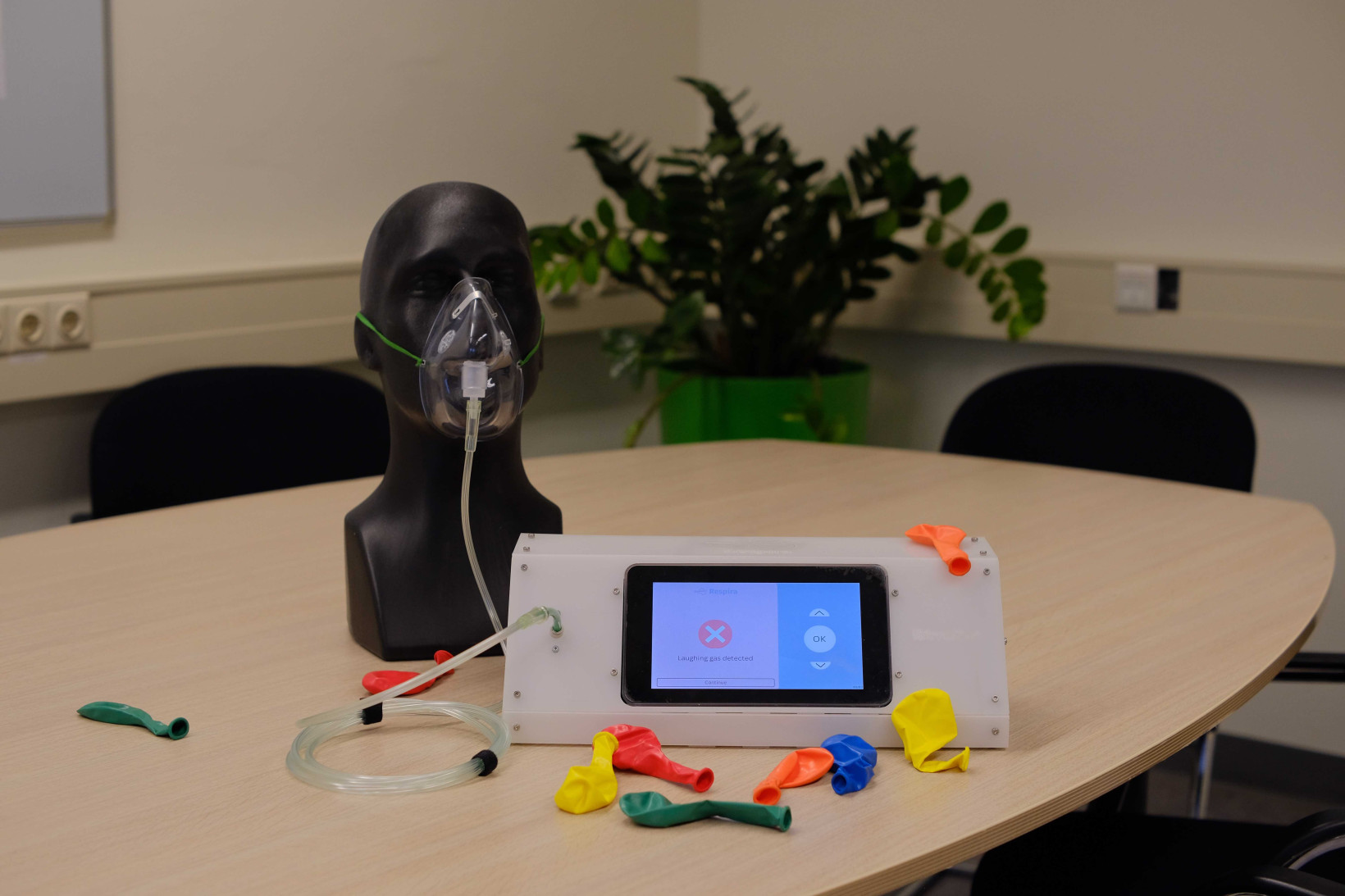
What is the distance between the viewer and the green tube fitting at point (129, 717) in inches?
39.2

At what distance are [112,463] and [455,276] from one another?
1.40 metres

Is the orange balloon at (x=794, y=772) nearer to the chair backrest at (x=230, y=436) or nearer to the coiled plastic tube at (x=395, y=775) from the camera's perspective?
the coiled plastic tube at (x=395, y=775)

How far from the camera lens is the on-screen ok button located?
3.24 ft

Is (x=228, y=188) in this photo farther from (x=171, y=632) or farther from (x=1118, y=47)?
(x=1118, y=47)

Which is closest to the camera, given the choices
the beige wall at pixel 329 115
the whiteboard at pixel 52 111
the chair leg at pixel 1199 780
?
the chair leg at pixel 1199 780

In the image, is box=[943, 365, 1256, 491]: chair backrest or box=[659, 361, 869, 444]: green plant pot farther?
box=[659, 361, 869, 444]: green plant pot

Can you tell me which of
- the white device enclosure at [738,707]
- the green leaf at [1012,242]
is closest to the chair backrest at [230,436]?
the white device enclosure at [738,707]

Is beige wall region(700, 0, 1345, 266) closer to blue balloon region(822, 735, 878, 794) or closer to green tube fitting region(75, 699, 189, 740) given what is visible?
blue balloon region(822, 735, 878, 794)

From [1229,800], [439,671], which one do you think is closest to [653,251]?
[1229,800]

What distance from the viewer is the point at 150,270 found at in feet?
8.07

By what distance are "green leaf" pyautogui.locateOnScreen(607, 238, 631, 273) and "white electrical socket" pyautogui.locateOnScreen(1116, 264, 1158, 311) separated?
115cm

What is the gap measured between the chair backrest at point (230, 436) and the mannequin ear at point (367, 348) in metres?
→ 1.13

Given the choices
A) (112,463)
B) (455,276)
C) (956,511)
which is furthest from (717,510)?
(112,463)

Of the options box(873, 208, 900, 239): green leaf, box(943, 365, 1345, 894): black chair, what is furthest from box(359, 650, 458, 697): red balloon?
box(873, 208, 900, 239): green leaf
